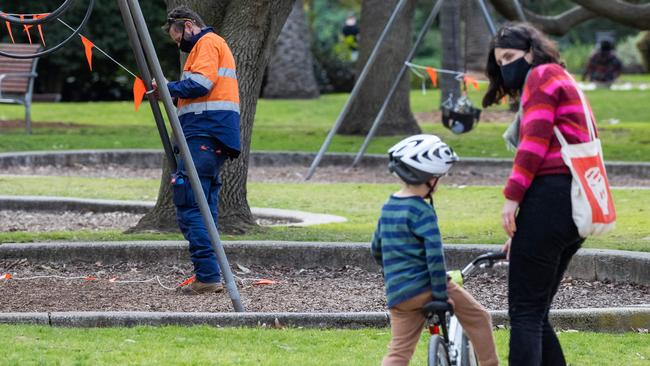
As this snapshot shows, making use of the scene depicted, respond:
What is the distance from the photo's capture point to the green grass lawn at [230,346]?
19.1 ft

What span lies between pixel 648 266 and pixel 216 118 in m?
2.85

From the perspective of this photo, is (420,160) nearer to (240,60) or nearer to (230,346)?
A: (230,346)

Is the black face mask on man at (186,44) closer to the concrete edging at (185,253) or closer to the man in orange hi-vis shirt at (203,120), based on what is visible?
the man in orange hi-vis shirt at (203,120)

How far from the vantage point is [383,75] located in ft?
62.2

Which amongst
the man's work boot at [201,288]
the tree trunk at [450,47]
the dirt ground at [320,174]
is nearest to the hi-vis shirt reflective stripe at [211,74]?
the man's work boot at [201,288]

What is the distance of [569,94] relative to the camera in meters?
5.02

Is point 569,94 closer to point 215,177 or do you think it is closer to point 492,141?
point 215,177

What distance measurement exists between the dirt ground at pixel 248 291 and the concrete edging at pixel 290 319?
2.30 ft

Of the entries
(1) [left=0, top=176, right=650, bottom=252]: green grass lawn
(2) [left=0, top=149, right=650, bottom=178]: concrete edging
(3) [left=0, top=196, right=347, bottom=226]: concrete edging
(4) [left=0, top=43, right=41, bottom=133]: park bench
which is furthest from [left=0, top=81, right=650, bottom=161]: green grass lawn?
(3) [left=0, top=196, right=347, bottom=226]: concrete edging

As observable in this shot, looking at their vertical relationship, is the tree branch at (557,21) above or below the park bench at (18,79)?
above

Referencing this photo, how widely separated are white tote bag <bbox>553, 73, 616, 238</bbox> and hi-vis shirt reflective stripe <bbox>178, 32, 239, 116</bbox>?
9.84ft

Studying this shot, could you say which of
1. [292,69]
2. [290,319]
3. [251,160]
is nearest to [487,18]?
[251,160]

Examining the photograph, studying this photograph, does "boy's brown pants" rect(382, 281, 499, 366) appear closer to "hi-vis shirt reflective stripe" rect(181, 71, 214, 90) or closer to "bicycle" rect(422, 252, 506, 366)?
"bicycle" rect(422, 252, 506, 366)

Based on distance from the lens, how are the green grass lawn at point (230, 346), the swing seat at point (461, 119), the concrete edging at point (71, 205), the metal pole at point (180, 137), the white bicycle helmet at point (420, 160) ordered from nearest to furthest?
1. the white bicycle helmet at point (420, 160)
2. the green grass lawn at point (230, 346)
3. the metal pole at point (180, 137)
4. the concrete edging at point (71, 205)
5. the swing seat at point (461, 119)
